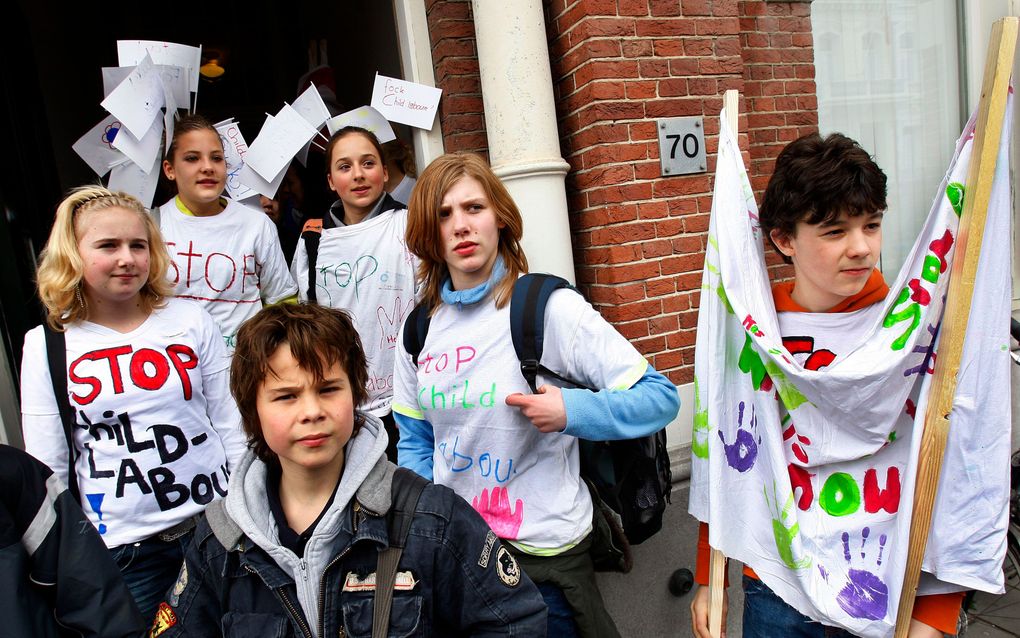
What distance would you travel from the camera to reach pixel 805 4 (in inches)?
153

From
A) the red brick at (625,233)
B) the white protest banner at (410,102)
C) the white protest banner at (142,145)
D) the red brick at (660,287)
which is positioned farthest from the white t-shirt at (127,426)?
the red brick at (660,287)

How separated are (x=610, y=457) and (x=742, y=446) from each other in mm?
357

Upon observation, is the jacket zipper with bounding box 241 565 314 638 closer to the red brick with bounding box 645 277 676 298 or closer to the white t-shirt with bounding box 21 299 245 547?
the white t-shirt with bounding box 21 299 245 547

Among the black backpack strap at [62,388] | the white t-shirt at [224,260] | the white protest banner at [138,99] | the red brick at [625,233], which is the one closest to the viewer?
the black backpack strap at [62,388]

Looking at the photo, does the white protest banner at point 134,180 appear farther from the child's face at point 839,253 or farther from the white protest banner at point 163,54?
the child's face at point 839,253

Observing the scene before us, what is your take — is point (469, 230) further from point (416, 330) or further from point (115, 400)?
point (115, 400)

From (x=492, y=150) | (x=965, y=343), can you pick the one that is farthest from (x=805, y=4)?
(x=965, y=343)

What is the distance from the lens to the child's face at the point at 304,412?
134 centimetres

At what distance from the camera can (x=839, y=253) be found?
1535 millimetres

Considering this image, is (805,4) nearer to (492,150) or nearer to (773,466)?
(492,150)

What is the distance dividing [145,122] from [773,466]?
296cm

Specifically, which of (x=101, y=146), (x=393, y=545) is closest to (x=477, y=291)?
(x=393, y=545)

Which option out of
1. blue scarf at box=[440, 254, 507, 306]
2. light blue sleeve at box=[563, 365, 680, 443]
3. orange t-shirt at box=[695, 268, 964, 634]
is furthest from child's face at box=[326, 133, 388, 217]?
orange t-shirt at box=[695, 268, 964, 634]

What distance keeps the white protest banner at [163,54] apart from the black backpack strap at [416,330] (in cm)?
195
